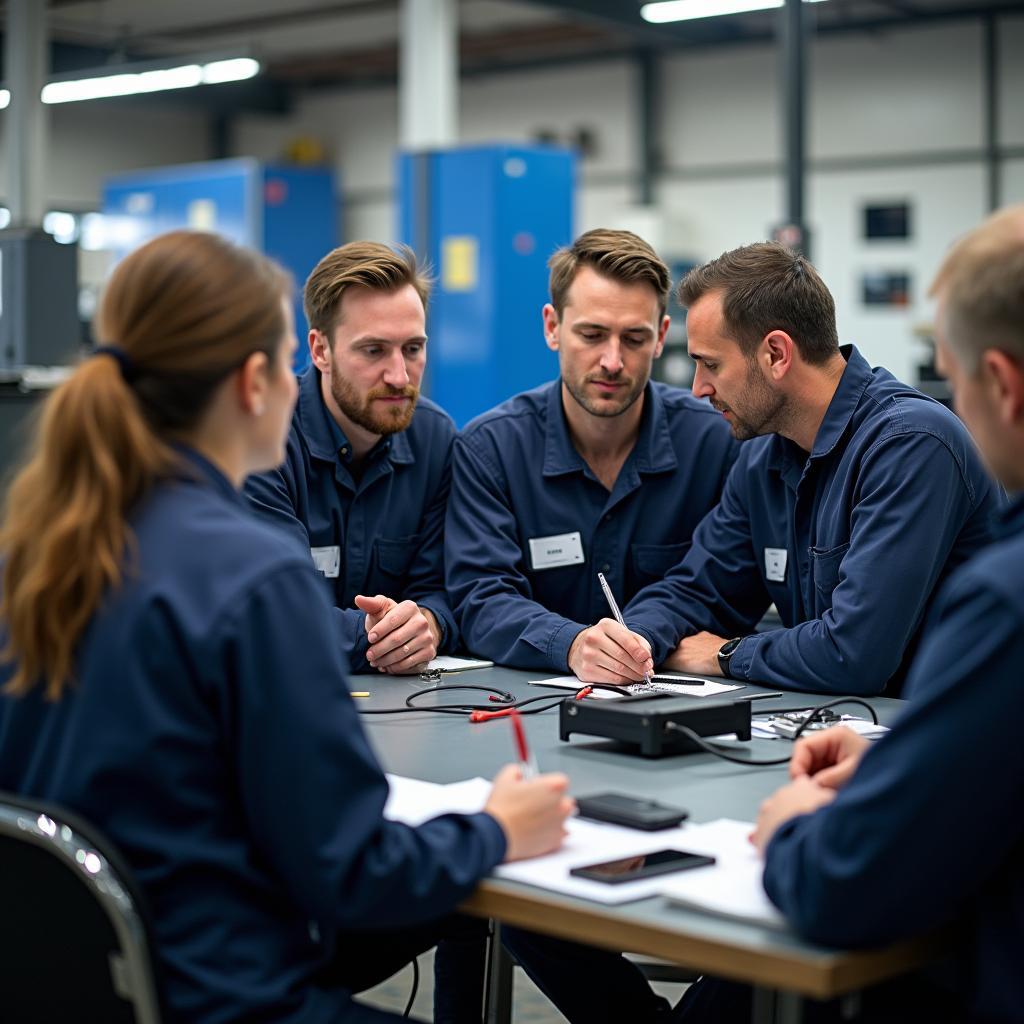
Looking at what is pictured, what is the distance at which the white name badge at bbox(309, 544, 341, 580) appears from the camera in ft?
9.21

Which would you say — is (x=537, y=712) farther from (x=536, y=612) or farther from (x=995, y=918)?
(x=995, y=918)

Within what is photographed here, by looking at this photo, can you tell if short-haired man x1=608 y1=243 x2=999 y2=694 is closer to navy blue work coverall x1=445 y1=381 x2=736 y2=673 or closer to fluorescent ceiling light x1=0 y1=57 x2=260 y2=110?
navy blue work coverall x1=445 y1=381 x2=736 y2=673

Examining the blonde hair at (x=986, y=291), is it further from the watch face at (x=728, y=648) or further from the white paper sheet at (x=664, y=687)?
the watch face at (x=728, y=648)

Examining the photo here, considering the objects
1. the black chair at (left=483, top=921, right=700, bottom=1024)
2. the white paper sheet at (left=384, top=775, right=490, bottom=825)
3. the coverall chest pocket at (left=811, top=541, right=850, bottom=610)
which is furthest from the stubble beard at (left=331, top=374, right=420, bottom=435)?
the white paper sheet at (left=384, top=775, right=490, bottom=825)

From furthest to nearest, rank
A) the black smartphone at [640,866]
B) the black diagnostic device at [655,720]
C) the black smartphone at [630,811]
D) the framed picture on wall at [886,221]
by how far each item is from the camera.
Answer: the framed picture on wall at [886,221], the black diagnostic device at [655,720], the black smartphone at [630,811], the black smartphone at [640,866]

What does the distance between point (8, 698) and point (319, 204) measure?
12.5 metres

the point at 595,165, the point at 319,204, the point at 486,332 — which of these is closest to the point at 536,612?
the point at 486,332

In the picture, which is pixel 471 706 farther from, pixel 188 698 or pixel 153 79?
pixel 153 79

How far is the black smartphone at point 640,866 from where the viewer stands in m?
1.37

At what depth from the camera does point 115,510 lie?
1.29m

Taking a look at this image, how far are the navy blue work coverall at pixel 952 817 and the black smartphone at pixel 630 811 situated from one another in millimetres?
309

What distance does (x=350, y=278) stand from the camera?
2.84 meters

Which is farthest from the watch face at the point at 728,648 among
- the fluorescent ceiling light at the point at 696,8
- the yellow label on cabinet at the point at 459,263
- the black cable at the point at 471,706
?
the fluorescent ceiling light at the point at 696,8

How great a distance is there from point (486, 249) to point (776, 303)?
5.35 metres
